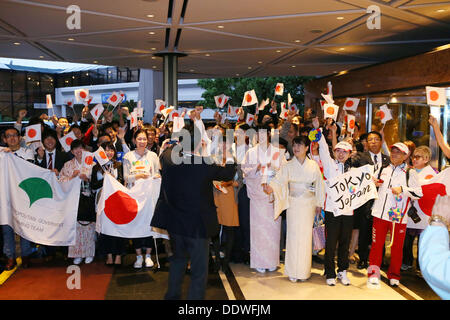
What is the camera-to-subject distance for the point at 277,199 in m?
4.76

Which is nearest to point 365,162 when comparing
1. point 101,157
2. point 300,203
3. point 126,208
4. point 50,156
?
point 300,203

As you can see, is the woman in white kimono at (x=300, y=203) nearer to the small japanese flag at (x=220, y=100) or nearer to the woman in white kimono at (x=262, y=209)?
the woman in white kimono at (x=262, y=209)

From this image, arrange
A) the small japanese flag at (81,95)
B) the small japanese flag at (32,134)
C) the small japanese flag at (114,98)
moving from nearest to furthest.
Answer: the small japanese flag at (32,134), the small japanese flag at (81,95), the small japanese flag at (114,98)

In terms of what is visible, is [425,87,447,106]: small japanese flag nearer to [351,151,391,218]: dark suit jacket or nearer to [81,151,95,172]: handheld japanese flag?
[351,151,391,218]: dark suit jacket

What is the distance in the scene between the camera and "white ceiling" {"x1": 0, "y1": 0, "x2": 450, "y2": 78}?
6191 mm

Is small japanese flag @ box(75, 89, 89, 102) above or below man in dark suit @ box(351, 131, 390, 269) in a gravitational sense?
above

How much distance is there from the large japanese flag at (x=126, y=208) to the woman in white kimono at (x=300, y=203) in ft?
4.95

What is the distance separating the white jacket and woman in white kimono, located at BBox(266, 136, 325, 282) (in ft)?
2.15

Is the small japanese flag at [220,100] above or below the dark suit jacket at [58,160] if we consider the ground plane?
above

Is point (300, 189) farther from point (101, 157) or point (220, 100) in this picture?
point (220, 100)

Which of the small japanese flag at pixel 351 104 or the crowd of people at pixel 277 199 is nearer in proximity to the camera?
the crowd of people at pixel 277 199

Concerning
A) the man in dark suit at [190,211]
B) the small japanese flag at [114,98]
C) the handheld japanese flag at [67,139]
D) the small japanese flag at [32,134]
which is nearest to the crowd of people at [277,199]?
the small japanese flag at [32,134]

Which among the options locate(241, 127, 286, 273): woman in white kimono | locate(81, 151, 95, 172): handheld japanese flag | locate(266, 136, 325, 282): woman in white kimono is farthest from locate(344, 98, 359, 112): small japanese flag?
locate(81, 151, 95, 172): handheld japanese flag

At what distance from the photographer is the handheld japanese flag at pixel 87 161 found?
5.14m
